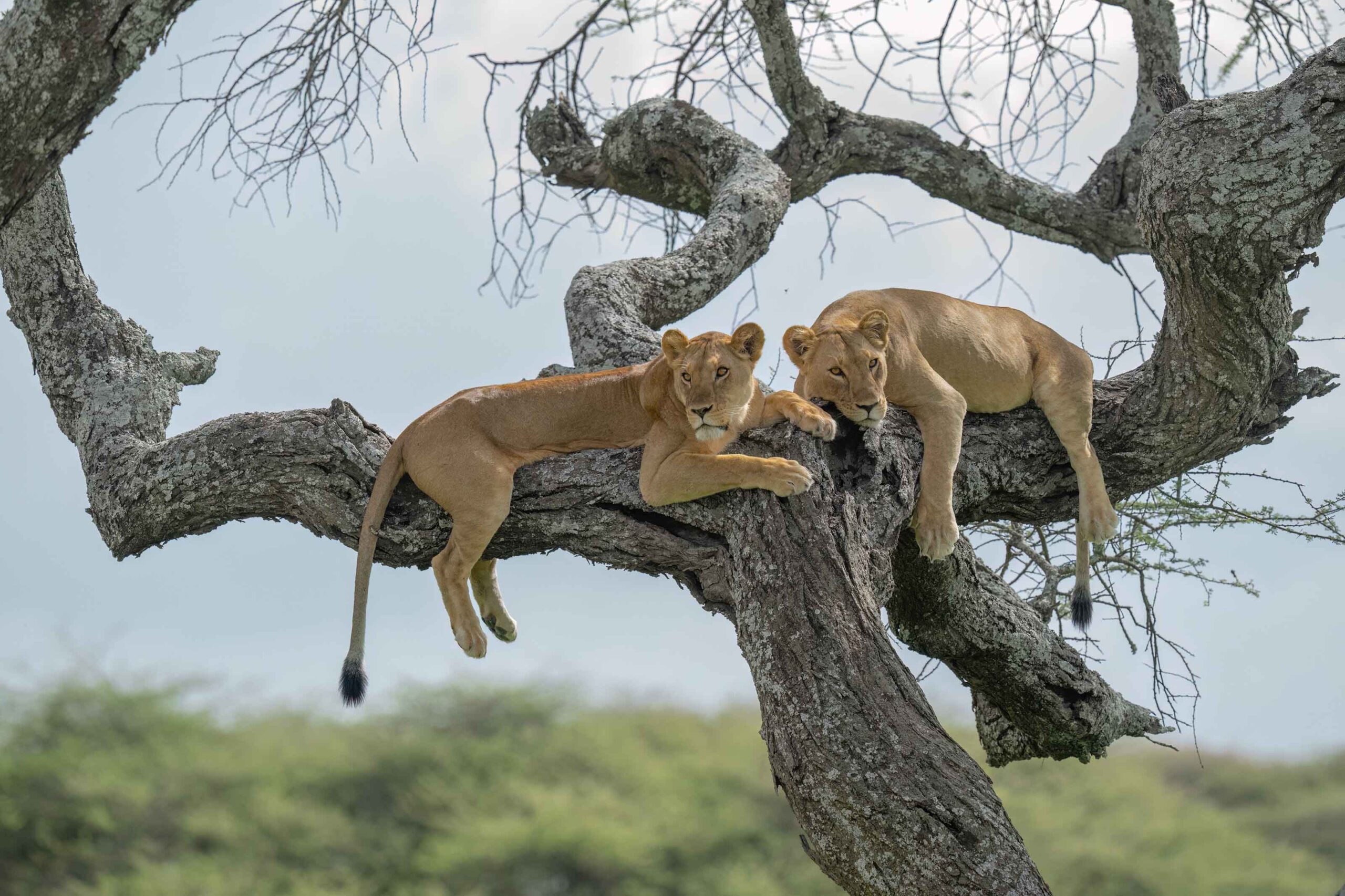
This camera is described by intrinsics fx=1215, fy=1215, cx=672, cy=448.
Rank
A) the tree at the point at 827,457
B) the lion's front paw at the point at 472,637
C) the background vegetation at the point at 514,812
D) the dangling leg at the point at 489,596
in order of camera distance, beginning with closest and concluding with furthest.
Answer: the tree at the point at 827,457 < the lion's front paw at the point at 472,637 < the dangling leg at the point at 489,596 < the background vegetation at the point at 514,812

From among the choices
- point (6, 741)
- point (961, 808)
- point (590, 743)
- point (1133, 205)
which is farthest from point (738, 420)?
point (6, 741)

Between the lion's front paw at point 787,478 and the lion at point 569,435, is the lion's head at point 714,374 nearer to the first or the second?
the lion at point 569,435

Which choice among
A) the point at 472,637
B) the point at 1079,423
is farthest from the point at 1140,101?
the point at 472,637

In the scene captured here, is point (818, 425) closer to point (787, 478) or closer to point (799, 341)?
point (787, 478)

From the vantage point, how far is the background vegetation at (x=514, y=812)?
367 inches

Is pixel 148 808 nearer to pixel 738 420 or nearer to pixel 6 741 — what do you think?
pixel 6 741

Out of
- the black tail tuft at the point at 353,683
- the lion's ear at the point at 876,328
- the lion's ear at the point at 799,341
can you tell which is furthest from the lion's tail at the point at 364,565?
the lion's ear at the point at 876,328

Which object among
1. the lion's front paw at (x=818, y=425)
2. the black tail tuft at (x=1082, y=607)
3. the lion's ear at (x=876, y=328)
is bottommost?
the black tail tuft at (x=1082, y=607)

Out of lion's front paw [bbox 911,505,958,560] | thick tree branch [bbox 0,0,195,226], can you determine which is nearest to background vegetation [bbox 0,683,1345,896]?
lion's front paw [bbox 911,505,958,560]

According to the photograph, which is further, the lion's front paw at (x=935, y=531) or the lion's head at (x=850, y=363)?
the lion's front paw at (x=935, y=531)

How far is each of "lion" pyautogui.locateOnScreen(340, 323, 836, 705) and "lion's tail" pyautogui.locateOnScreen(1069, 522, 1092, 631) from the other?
1.62 metres

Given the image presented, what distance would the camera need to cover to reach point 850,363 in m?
4.04

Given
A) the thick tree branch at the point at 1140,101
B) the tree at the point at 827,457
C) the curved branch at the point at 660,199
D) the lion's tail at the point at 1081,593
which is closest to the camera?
the tree at the point at 827,457

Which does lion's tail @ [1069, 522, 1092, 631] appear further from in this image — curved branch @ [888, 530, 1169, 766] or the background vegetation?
the background vegetation
